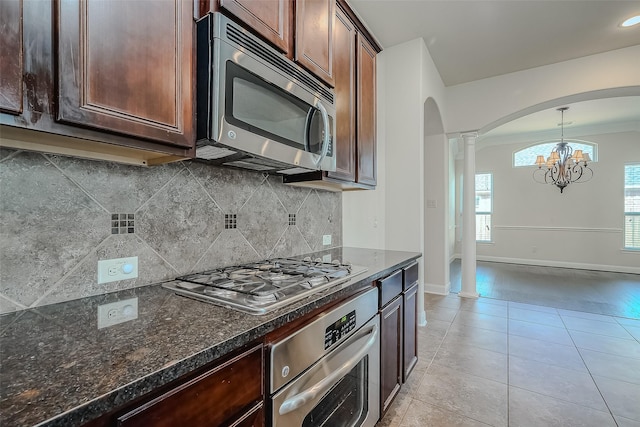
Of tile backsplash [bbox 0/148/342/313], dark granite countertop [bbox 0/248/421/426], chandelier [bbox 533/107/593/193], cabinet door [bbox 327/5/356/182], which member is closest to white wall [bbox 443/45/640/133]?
chandelier [bbox 533/107/593/193]

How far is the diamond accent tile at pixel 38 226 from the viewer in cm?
84

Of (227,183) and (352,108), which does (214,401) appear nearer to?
(227,183)

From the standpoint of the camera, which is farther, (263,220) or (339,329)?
(263,220)

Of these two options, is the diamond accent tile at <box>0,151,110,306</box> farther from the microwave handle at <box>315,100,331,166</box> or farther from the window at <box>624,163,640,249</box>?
the window at <box>624,163,640,249</box>

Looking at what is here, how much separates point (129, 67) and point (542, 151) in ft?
25.9

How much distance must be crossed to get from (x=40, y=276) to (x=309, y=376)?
884 mm

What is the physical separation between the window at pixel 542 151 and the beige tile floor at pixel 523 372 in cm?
428

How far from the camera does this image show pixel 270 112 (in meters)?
1.22

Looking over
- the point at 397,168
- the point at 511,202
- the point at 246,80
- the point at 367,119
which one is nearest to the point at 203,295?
the point at 246,80

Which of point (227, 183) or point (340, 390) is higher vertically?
point (227, 183)

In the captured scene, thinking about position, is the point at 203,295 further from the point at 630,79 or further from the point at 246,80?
the point at 630,79

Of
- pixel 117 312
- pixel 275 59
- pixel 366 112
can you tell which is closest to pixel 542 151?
pixel 366 112

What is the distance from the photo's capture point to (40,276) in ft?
2.92

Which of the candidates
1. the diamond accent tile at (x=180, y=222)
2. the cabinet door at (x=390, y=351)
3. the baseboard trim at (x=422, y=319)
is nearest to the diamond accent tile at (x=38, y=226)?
the diamond accent tile at (x=180, y=222)
